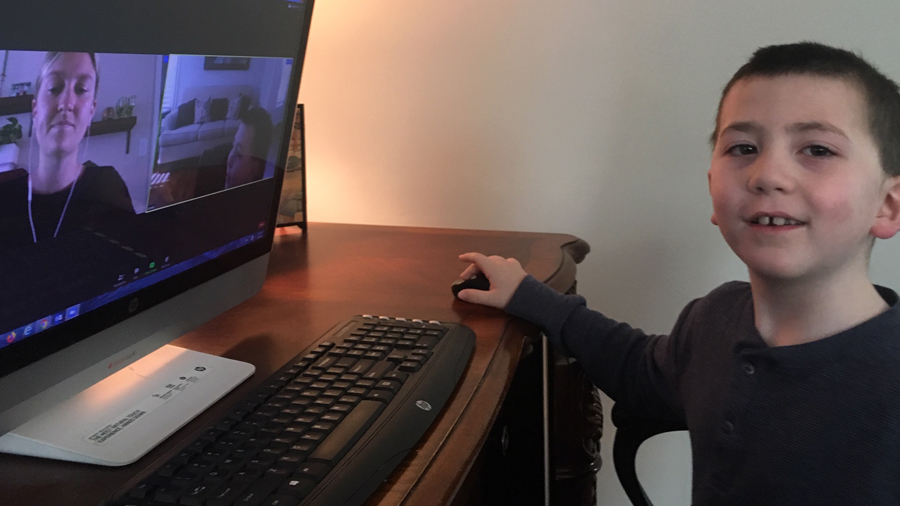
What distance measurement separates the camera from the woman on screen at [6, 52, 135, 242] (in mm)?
504

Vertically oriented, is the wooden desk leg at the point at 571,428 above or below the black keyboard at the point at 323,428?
below

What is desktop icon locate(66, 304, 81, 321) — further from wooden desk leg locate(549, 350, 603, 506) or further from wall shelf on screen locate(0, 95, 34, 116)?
wooden desk leg locate(549, 350, 603, 506)

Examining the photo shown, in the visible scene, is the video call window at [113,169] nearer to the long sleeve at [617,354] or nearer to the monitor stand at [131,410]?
the monitor stand at [131,410]

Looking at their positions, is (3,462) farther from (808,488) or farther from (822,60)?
(822,60)

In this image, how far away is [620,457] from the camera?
0.88 metres

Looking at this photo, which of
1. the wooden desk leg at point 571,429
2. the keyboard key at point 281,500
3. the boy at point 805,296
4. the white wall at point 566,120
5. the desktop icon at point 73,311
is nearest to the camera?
the keyboard key at point 281,500

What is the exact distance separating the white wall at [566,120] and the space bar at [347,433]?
864 mm

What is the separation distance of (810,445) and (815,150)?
33cm

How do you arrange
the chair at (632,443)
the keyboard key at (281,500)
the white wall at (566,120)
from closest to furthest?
the keyboard key at (281,500), the chair at (632,443), the white wall at (566,120)

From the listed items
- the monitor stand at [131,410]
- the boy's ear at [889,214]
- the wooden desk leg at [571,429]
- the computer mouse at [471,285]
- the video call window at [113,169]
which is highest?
the boy's ear at [889,214]

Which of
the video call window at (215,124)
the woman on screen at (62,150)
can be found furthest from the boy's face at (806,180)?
the woman on screen at (62,150)

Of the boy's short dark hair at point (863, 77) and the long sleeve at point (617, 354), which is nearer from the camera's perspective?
the boy's short dark hair at point (863, 77)

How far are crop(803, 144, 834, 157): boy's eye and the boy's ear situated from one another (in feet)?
0.30

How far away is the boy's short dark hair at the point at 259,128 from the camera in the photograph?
2.59ft
